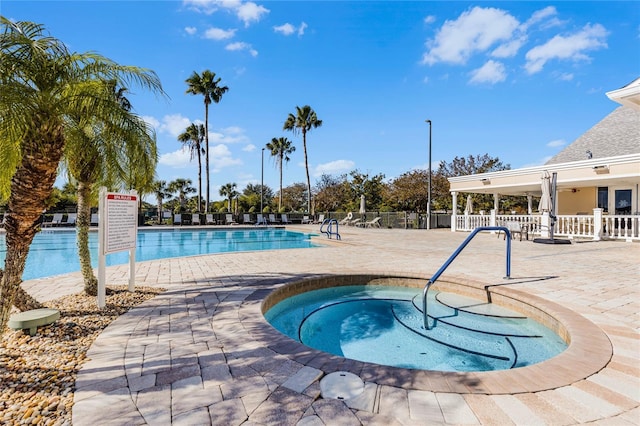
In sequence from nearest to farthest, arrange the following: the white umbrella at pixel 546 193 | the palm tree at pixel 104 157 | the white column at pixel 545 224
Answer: the palm tree at pixel 104 157 → the white umbrella at pixel 546 193 → the white column at pixel 545 224

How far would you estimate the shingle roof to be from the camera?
17234 mm

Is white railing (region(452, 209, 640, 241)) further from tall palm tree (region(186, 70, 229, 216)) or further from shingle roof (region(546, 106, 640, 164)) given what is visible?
A: tall palm tree (region(186, 70, 229, 216))

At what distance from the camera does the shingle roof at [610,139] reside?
17234 millimetres

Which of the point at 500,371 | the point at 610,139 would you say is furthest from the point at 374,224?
the point at 500,371

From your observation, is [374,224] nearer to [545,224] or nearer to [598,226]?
[545,224]

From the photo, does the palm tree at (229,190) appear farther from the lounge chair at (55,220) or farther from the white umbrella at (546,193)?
the white umbrella at (546,193)

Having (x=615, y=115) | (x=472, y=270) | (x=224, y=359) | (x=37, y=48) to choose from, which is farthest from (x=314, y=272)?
(x=615, y=115)

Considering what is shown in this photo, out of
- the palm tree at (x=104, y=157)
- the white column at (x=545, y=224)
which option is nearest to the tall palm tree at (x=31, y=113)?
the palm tree at (x=104, y=157)

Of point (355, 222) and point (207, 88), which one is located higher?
point (207, 88)

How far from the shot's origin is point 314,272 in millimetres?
6508

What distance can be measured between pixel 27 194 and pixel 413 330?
481cm

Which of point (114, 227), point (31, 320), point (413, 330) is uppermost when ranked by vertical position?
point (114, 227)

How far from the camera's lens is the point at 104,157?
14.9 ft

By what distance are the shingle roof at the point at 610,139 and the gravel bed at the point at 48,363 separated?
76.0 ft
